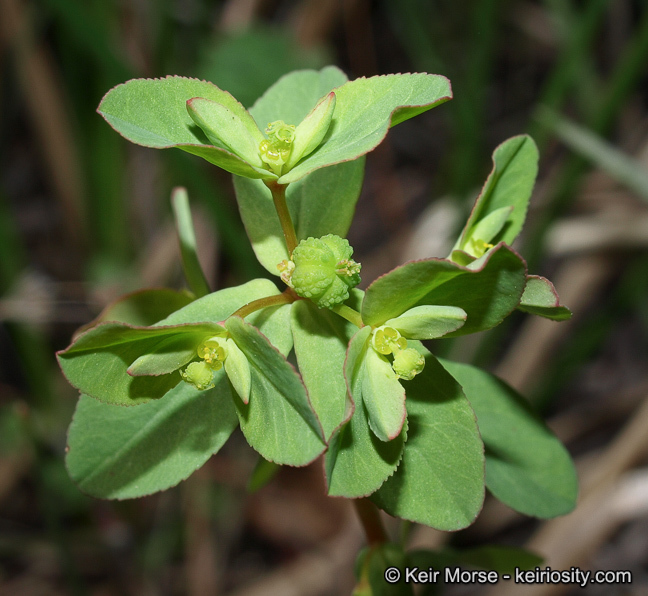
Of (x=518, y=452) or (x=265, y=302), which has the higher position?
(x=265, y=302)

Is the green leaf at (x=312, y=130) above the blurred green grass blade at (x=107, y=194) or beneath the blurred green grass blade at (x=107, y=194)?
above

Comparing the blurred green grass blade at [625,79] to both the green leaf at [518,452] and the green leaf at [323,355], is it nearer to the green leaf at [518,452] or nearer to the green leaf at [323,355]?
the green leaf at [518,452]

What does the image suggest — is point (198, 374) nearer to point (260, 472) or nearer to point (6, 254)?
point (260, 472)

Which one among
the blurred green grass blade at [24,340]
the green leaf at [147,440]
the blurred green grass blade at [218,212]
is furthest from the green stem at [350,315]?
the blurred green grass blade at [24,340]

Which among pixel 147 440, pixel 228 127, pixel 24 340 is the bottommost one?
pixel 24 340

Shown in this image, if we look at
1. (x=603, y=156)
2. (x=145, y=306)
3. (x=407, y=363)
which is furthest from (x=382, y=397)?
(x=603, y=156)

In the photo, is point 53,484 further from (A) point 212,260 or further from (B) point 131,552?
(A) point 212,260

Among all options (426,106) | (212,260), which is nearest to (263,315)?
(426,106)
